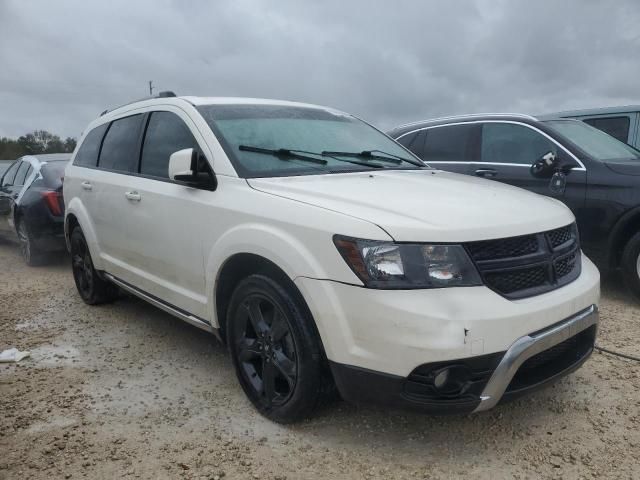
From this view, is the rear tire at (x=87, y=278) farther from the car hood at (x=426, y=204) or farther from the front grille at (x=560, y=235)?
the front grille at (x=560, y=235)

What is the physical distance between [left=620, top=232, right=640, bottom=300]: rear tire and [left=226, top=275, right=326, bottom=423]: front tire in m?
3.35

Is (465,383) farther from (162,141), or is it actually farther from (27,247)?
(27,247)

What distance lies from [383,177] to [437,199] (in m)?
0.57

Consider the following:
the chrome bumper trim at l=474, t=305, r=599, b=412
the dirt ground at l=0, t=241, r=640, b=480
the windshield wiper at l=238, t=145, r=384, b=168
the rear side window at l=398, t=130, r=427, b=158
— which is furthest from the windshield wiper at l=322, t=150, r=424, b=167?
the rear side window at l=398, t=130, r=427, b=158

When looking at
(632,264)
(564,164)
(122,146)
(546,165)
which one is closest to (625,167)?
(564,164)

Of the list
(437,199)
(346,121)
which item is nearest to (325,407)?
(437,199)

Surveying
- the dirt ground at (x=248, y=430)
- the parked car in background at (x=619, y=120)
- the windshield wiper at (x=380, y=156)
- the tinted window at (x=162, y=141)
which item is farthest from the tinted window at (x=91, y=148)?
the parked car in background at (x=619, y=120)

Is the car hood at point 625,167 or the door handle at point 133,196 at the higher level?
the car hood at point 625,167

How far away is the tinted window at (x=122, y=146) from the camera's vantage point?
423cm

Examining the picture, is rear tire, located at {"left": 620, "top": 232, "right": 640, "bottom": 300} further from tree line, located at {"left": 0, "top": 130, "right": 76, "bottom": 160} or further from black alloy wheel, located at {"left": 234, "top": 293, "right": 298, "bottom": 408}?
tree line, located at {"left": 0, "top": 130, "right": 76, "bottom": 160}

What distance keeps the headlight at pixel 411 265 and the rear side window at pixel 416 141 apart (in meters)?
4.31

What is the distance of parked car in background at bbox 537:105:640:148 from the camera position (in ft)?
25.1

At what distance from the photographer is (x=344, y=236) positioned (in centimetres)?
245

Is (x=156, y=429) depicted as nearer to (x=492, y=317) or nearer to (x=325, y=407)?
(x=325, y=407)
